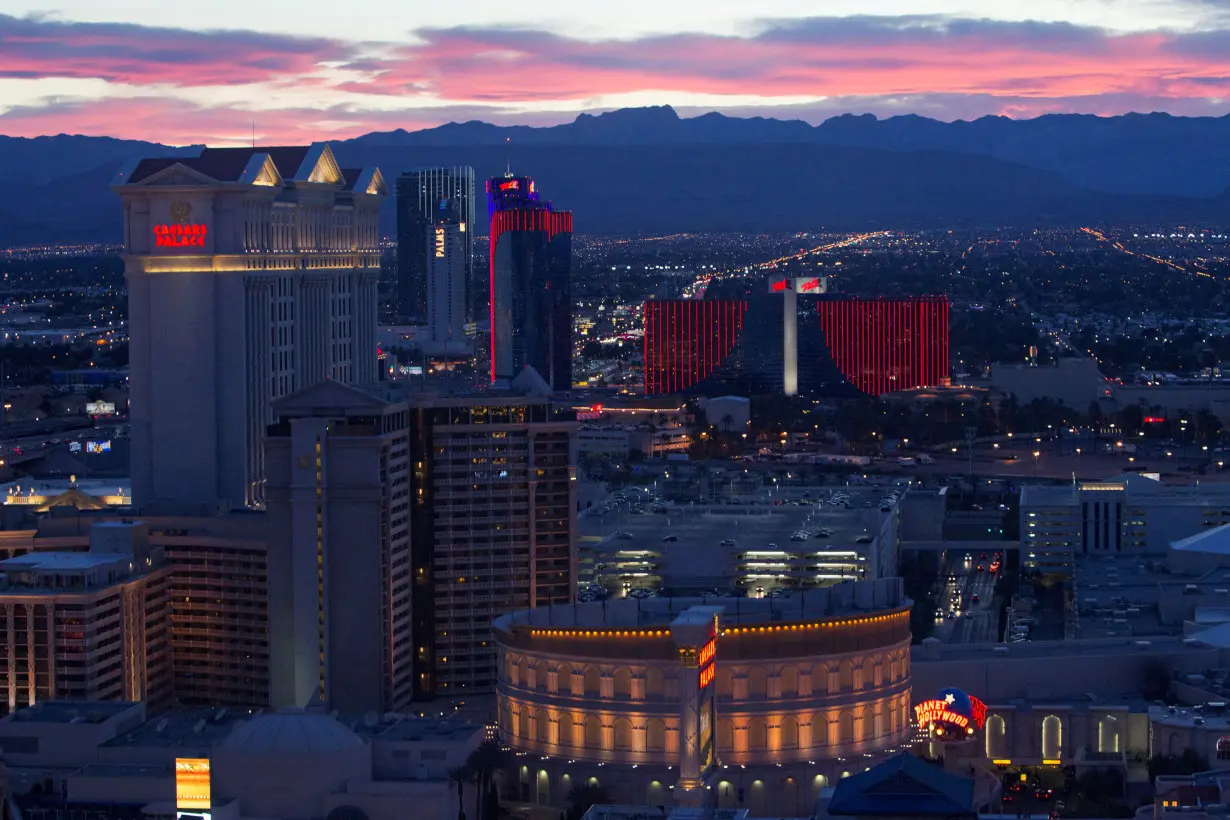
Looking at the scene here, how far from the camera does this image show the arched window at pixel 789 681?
170 ft

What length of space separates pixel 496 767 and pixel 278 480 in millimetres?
10286

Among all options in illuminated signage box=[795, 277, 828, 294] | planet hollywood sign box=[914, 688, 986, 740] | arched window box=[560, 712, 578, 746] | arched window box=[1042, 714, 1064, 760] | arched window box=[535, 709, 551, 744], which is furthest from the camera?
illuminated signage box=[795, 277, 828, 294]

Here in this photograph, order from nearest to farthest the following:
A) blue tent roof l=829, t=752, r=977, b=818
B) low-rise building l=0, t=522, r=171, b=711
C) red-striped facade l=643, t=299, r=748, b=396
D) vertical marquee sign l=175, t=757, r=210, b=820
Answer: blue tent roof l=829, t=752, r=977, b=818 → vertical marquee sign l=175, t=757, r=210, b=820 → low-rise building l=0, t=522, r=171, b=711 → red-striped facade l=643, t=299, r=748, b=396

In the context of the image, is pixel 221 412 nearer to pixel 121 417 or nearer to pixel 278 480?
pixel 278 480

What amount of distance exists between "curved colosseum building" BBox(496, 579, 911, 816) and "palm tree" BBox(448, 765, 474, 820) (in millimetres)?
3393

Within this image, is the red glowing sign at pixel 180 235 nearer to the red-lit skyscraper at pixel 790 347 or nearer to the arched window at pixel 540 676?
the arched window at pixel 540 676

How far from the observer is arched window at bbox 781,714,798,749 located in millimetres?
51625

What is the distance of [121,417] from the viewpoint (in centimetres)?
12481

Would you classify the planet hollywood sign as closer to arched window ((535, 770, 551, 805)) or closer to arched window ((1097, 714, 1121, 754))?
arched window ((1097, 714, 1121, 754))

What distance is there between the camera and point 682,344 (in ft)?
466

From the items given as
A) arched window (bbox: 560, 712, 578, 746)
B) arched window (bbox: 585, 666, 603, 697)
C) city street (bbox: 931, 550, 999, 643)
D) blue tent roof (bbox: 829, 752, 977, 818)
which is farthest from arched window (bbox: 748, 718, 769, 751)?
city street (bbox: 931, 550, 999, 643)

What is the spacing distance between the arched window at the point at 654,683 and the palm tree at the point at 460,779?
4.32 meters

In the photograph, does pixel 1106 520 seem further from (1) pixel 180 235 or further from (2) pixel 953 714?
(2) pixel 953 714

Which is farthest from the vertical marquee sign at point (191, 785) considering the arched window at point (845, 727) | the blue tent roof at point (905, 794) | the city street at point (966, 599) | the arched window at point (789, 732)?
the city street at point (966, 599)
